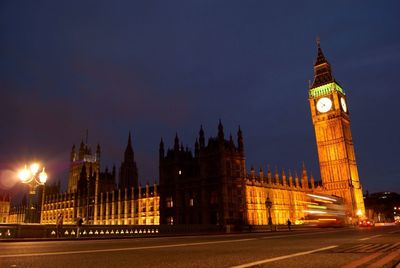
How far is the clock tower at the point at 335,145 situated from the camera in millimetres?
79375

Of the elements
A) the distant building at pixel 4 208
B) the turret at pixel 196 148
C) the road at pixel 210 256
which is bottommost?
the road at pixel 210 256

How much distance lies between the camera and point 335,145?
84.1 m

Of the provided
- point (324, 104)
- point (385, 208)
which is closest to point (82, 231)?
point (324, 104)

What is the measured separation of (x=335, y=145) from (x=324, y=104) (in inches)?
458

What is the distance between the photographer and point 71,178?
135125 mm

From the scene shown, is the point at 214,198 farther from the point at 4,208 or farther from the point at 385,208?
the point at 4,208

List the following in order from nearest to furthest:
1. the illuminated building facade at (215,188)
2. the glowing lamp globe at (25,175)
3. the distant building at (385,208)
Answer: the glowing lamp globe at (25,175) → the illuminated building facade at (215,188) → the distant building at (385,208)

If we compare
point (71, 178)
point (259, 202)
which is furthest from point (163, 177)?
point (71, 178)

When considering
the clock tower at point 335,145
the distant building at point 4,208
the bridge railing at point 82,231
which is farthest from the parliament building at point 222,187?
the distant building at point 4,208

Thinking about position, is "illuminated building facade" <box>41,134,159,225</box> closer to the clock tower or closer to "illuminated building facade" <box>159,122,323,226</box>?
"illuminated building facade" <box>159,122,323,226</box>

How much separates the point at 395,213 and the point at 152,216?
9611cm

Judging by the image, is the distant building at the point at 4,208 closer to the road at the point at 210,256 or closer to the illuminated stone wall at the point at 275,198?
the illuminated stone wall at the point at 275,198

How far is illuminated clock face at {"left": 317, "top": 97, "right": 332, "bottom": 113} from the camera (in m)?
87.1

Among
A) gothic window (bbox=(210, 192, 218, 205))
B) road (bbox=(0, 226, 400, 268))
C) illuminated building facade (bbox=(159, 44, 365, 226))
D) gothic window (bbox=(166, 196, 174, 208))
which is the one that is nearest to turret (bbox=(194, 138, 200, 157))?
illuminated building facade (bbox=(159, 44, 365, 226))
